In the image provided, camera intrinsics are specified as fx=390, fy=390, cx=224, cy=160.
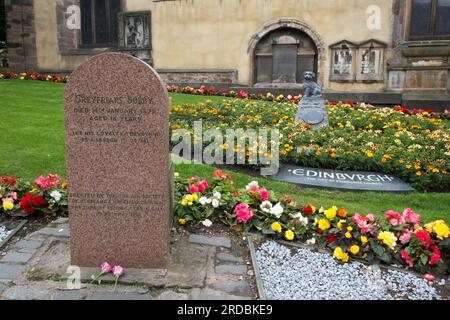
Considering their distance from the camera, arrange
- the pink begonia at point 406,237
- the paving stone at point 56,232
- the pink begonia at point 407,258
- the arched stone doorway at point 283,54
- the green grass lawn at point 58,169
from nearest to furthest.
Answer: the pink begonia at point 407,258
the pink begonia at point 406,237
the paving stone at point 56,232
the green grass lawn at point 58,169
the arched stone doorway at point 283,54

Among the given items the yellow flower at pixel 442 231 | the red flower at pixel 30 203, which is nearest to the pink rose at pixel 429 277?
the yellow flower at pixel 442 231

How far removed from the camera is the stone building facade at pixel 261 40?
544 inches

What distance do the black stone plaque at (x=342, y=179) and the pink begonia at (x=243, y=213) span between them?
214cm

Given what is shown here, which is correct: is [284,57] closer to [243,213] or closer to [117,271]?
[243,213]

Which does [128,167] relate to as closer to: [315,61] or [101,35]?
[315,61]

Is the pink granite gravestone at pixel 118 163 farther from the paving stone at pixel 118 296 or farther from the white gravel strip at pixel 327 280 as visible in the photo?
the white gravel strip at pixel 327 280

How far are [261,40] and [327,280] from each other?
13363 millimetres

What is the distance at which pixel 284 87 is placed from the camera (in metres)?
15.2

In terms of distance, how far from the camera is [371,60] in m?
14.3

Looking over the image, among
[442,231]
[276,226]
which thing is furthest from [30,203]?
[442,231]

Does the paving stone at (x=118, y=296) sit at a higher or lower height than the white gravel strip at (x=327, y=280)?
higher

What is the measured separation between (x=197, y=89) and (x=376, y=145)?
890 cm

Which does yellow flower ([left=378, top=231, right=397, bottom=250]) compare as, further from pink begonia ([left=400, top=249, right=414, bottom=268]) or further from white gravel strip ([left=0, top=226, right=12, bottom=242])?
white gravel strip ([left=0, top=226, right=12, bottom=242])
